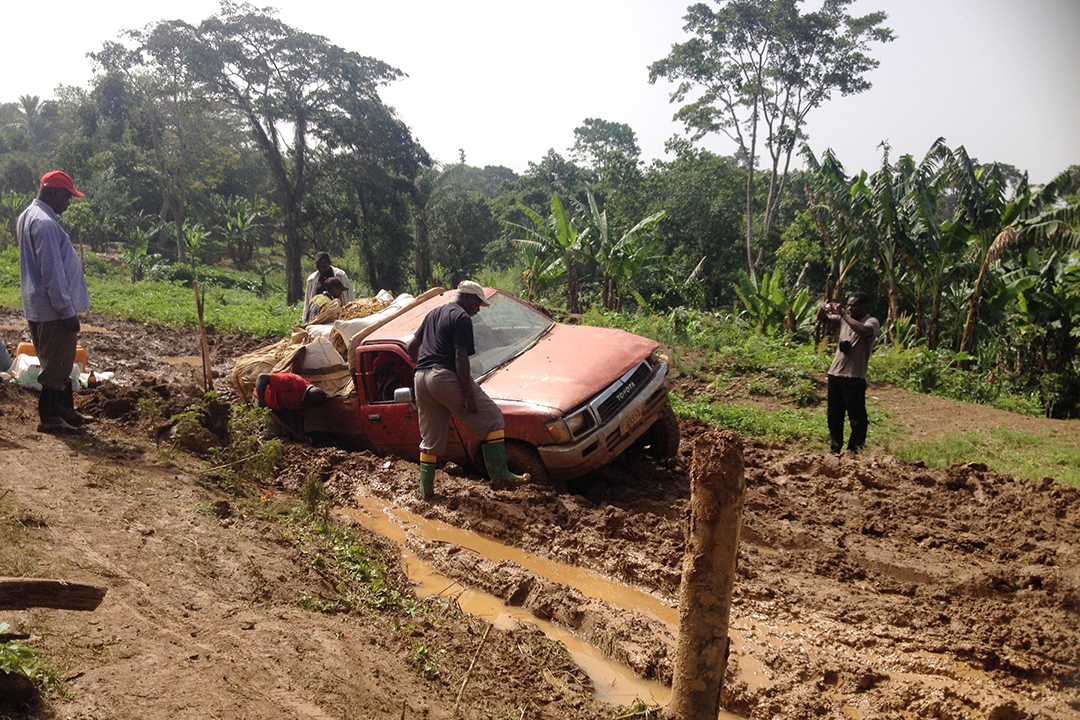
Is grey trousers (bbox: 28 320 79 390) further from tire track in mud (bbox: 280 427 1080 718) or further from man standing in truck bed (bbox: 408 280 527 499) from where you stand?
man standing in truck bed (bbox: 408 280 527 499)

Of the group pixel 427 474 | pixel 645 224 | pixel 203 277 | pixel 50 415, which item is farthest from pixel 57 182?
pixel 203 277

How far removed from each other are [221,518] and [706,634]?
363cm

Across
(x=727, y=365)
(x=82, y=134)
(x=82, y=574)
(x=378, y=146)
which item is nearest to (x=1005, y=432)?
(x=727, y=365)

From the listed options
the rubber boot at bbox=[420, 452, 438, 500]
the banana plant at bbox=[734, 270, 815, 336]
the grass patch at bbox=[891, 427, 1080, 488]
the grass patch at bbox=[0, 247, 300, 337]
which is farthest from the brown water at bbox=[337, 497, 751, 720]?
the banana plant at bbox=[734, 270, 815, 336]

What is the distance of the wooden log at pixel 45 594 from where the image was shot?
2.62m

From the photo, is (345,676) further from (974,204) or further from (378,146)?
(378,146)

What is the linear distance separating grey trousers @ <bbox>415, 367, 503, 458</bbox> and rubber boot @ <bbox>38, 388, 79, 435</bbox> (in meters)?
3.04

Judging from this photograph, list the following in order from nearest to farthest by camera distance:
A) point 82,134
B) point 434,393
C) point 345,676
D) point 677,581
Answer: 1. point 345,676
2. point 677,581
3. point 434,393
4. point 82,134

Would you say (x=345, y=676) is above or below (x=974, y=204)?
below

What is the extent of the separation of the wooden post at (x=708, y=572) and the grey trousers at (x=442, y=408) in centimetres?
328

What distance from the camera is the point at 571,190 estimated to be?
36.2 metres

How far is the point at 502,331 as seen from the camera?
7.30 m

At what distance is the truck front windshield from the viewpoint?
6883 mm

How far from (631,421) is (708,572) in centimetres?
339
